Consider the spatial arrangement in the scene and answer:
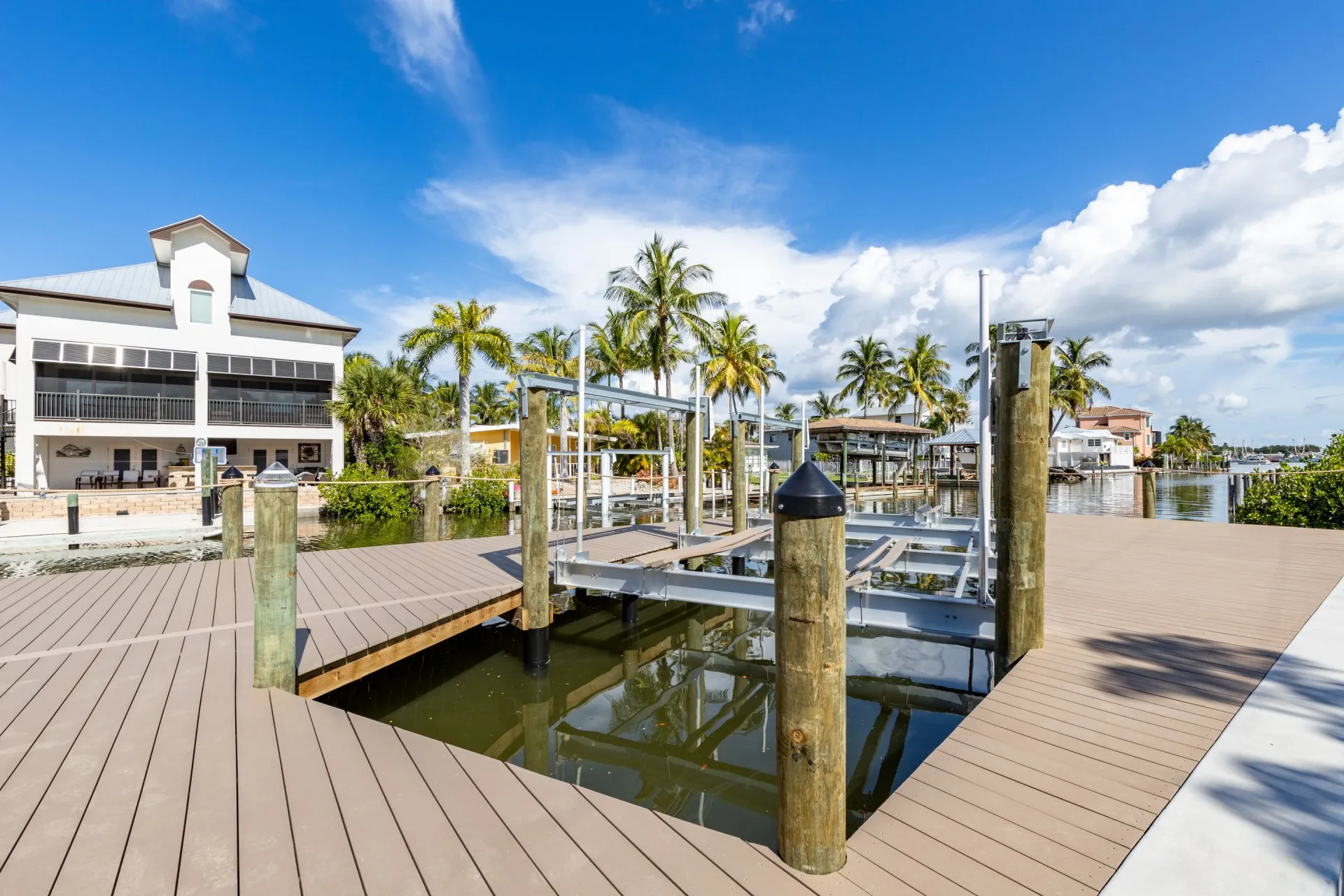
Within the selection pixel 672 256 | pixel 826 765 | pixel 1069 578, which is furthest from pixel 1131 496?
pixel 826 765

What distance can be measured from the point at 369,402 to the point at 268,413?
233 inches

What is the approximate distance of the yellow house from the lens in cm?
2970

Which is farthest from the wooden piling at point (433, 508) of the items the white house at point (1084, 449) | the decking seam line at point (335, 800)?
the white house at point (1084, 449)

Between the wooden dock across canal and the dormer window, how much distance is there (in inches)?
961

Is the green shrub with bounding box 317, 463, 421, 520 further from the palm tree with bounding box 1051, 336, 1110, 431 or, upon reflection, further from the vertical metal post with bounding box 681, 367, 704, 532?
the palm tree with bounding box 1051, 336, 1110, 431

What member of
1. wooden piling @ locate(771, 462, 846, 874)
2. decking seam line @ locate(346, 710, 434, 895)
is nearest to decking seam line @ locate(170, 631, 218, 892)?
decking seam line @ locate(346, 710, 434, 895)

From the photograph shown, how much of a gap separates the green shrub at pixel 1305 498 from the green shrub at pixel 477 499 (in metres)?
21.8

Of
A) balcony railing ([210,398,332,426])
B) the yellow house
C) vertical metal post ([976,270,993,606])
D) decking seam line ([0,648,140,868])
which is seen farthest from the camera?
the yellow house

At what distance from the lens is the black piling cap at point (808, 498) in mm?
2361

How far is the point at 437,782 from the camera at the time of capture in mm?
3080

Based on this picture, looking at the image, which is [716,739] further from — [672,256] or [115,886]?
[672,256]

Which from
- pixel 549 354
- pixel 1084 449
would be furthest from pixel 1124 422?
pixel 549 354

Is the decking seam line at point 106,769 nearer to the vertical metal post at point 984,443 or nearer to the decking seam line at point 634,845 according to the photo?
the decking seam line at point 634,845

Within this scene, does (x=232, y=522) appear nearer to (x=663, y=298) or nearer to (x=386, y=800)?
(x=386, y=800)
